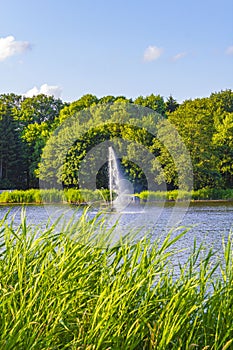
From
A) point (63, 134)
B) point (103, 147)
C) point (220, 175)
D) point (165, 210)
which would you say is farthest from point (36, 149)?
point (165, 210)

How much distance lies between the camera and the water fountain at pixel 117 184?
84.7ft

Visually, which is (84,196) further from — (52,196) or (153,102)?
(153,102)

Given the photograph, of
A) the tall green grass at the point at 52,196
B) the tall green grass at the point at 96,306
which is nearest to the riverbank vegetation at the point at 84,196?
the tall green grass at the point at 52,196

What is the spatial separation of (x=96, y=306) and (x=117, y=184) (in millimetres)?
24790

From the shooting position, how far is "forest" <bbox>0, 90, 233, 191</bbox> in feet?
102

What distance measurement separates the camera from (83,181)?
29641 mm

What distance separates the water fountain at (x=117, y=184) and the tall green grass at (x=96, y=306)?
2131 cm

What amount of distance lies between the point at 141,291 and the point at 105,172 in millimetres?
26969

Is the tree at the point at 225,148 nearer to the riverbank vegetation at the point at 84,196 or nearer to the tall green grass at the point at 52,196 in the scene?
the riverbank vegetation at the point at 84,196

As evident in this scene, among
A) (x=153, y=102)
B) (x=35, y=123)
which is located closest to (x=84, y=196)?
(x=35, y=123)

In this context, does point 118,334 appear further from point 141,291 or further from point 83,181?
point 83,181

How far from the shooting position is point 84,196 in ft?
81.0

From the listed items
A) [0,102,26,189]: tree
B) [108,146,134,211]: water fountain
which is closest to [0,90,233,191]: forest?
[0,102,26,189]: tree

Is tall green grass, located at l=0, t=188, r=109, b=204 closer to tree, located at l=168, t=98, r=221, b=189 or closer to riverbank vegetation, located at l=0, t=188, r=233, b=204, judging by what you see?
riverbank vegetation, located at l=0, t=188, r=233, b=204
